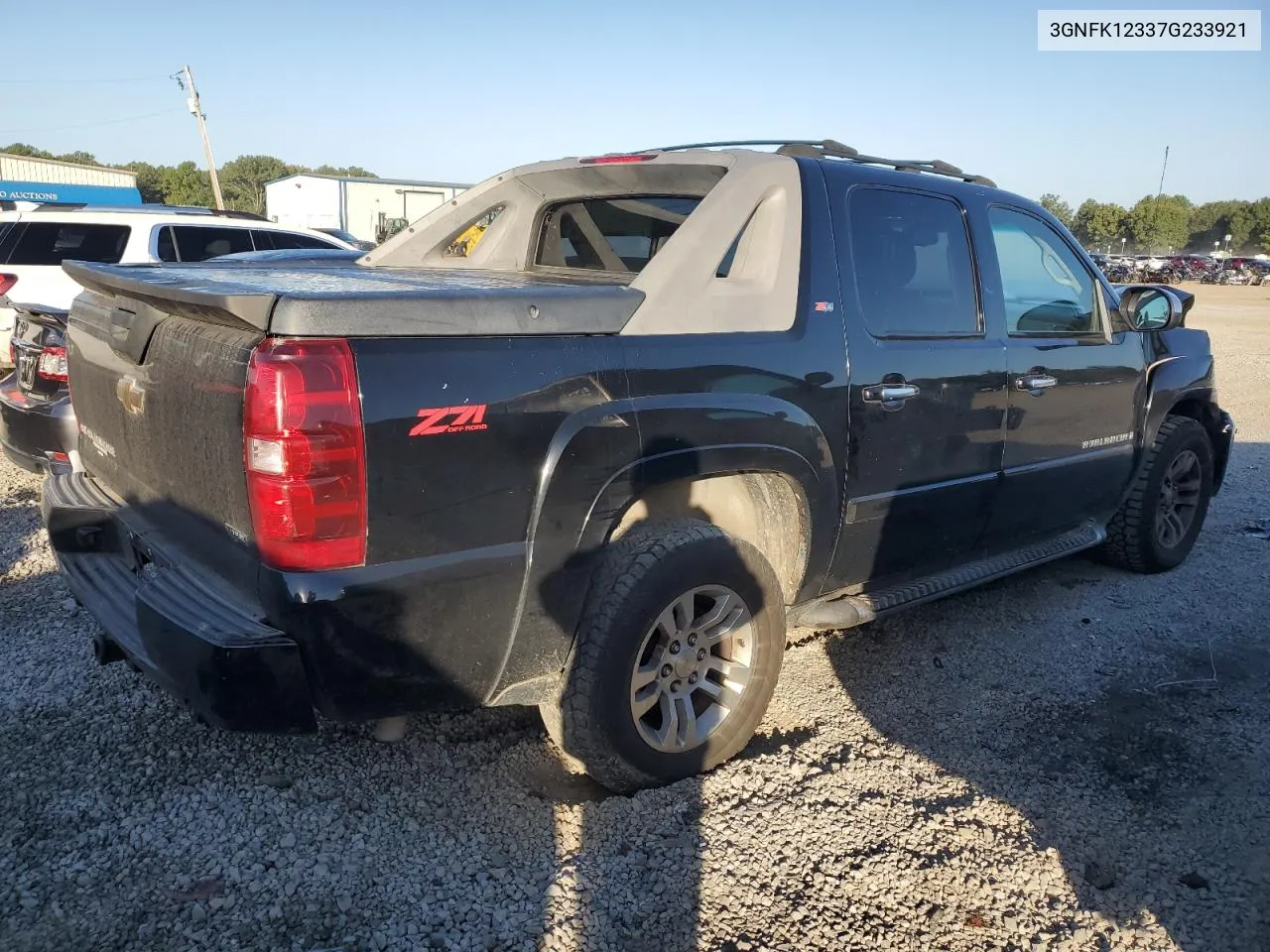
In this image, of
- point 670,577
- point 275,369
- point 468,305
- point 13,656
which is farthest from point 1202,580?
point 13,656

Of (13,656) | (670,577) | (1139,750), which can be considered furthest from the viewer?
(13,656)

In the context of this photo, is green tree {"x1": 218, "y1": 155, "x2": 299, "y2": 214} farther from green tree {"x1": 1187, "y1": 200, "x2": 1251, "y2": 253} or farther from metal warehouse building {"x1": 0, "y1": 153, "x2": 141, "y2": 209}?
green tree {"x1": 1187, "y1": 200, "x2": 1251, "y2": 253}

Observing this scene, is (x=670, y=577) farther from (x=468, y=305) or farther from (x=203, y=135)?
(x=203, y=135)

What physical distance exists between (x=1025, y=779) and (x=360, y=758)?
221 centimetres

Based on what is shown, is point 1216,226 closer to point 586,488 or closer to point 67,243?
point 67,243

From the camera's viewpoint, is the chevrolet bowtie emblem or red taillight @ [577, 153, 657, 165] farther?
red taillight @ [577, 153, 657, 165]

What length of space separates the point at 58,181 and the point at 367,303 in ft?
174

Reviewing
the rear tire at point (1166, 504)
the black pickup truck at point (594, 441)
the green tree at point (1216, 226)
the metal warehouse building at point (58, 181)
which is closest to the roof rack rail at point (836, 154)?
the black pickup truck at point (594, 441)

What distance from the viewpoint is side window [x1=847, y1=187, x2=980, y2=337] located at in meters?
3.49

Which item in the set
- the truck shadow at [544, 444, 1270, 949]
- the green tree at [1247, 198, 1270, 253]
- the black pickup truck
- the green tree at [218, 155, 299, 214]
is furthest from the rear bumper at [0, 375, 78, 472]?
the green tree at [1247, 198, 1270, 253]

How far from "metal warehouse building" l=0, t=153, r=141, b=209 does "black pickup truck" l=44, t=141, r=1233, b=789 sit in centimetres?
2896

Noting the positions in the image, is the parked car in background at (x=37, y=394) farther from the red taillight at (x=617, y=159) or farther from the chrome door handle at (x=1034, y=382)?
the chrome door handle at (x=1034, y=382)

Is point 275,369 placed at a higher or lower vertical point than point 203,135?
lower

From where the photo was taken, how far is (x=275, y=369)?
2.22 meters
